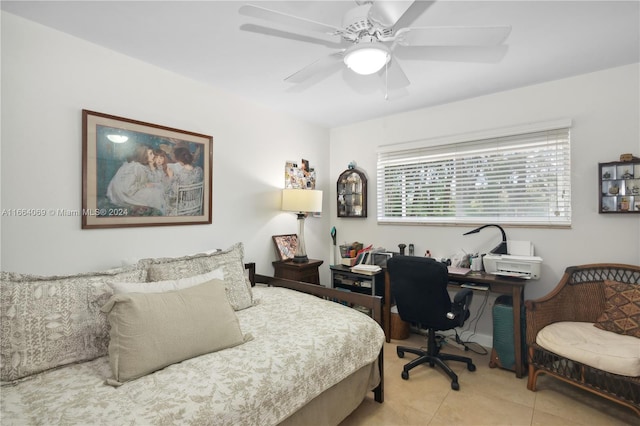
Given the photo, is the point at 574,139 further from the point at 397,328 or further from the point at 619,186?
the point at 397,328

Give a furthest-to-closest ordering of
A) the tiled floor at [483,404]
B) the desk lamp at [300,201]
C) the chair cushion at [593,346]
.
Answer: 1. the desk lamp at [300,201]
2. the tiled floor at [483,404]
3. the chair cushion at [593,346]

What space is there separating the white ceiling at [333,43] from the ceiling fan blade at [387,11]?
31cm

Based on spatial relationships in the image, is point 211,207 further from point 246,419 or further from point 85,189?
point 246,419

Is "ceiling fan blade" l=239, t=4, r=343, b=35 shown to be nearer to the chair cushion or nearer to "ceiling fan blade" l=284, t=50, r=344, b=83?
"ceiling fan blade" l=284, t=50, r=344, b=83

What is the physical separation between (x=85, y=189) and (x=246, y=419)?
1.80 m

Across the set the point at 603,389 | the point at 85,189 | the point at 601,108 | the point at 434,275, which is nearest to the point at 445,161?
the point at 601,108

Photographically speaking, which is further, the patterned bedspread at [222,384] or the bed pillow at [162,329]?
the bed pillow at [162,329]

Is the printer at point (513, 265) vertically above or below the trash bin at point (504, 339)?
above

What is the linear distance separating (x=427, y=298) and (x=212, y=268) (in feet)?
5.30

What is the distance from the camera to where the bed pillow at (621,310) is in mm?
2066

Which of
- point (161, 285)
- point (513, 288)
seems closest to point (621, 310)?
point (513, 288)

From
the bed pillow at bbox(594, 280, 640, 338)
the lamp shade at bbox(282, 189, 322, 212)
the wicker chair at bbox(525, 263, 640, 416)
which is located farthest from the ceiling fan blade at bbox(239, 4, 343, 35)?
the bed pillow at bbox(594, 280, 640, 338)

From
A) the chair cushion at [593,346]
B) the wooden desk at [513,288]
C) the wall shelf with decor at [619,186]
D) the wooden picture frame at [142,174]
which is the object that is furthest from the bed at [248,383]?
the wall shelf with decor at [619,186]

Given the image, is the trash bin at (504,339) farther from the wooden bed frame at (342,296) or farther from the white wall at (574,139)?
the wooden bed frame at (342,296)
